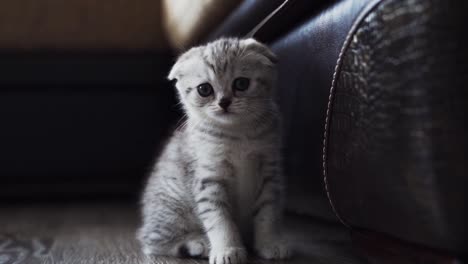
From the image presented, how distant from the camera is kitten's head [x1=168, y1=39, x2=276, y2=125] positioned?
1127 millimetres

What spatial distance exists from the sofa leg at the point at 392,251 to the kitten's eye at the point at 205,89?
46 cm

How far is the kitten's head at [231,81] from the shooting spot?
1.13m

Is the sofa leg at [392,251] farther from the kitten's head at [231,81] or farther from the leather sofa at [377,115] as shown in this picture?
the kitten's head at [231,81]

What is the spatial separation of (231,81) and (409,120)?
54cm

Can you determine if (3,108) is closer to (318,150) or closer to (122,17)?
(122,17)

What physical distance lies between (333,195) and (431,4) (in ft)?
1.28

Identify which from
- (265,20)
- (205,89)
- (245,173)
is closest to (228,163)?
(245,173)

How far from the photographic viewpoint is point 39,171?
2.23 metres

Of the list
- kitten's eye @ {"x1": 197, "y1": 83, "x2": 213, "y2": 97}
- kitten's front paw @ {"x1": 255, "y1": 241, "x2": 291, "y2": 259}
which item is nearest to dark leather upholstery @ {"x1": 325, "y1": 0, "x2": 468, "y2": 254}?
kitten's front paw @ {"x1": 255, "y1": 241, "x2": 291, "y2": 259}

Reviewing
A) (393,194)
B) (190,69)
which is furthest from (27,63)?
(393,194)

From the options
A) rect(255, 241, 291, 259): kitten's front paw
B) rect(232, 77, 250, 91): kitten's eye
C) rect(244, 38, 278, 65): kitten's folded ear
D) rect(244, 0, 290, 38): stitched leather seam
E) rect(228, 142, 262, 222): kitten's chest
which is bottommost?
rect(255, 241, 291, 259): kitten's front paw

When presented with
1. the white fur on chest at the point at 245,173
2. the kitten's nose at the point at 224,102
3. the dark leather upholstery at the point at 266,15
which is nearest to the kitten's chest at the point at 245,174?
the white fur on chest at the point at 245,173

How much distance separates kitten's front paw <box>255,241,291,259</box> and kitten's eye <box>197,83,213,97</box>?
362 millimetres

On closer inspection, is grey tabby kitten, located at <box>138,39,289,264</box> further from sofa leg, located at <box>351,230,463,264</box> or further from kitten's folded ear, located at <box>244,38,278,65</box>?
sofa leg, located at <box>351,230,463,264</box>
